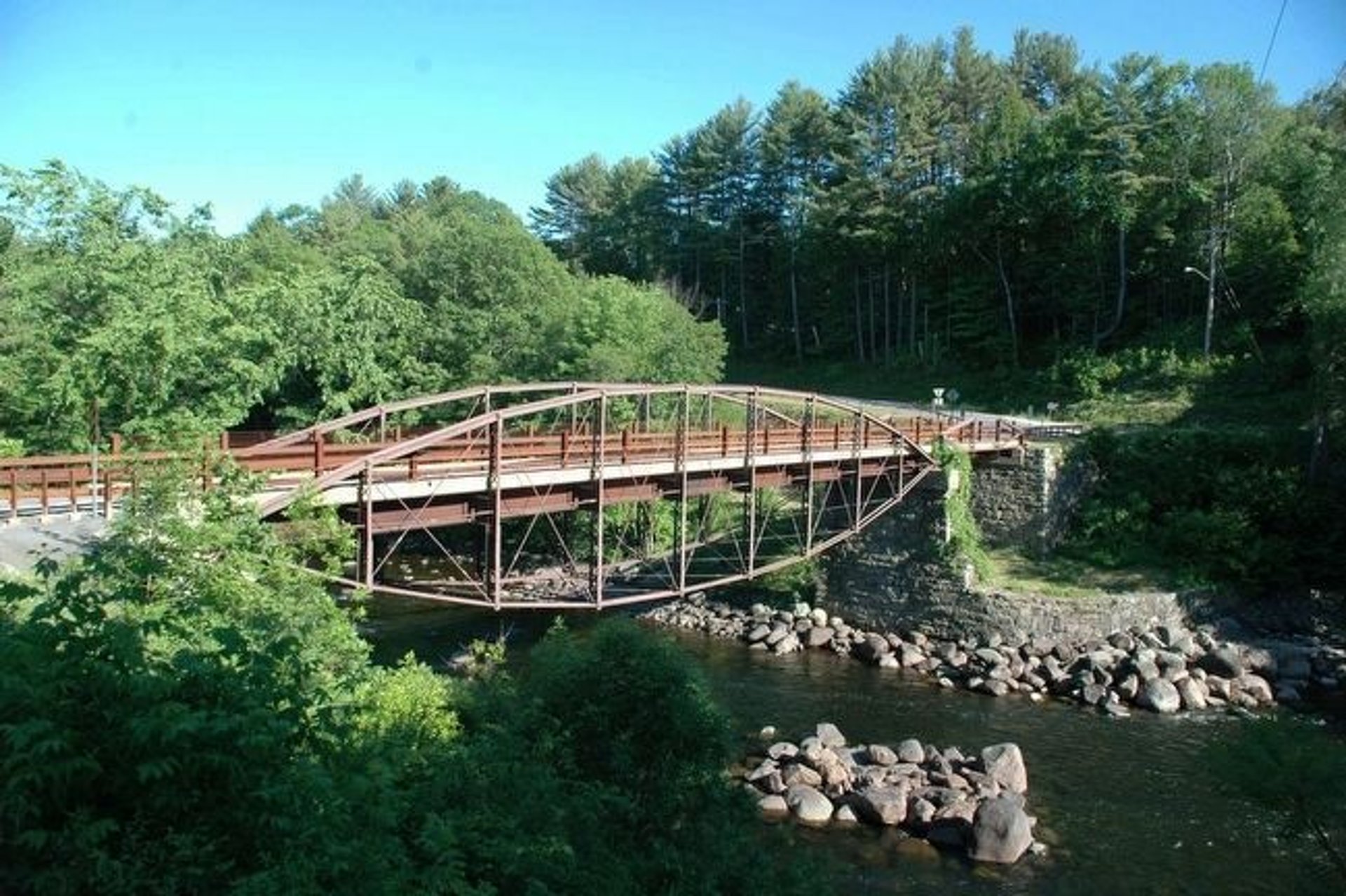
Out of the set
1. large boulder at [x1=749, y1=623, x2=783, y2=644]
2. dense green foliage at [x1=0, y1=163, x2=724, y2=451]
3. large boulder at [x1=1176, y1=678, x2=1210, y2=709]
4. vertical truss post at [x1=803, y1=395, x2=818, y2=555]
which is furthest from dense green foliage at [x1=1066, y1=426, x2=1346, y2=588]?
dense green foliage at [x1=0, y1=163, x2=724, y2=451]

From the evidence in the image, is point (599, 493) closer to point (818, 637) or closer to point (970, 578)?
point (818, 637)

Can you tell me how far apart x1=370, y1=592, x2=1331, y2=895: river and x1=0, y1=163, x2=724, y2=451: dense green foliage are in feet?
27.8

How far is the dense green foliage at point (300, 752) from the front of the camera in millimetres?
6121

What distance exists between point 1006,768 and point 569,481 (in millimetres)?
10058

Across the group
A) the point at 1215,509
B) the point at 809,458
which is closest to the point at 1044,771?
the point at 809,458

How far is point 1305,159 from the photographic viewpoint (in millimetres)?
41719

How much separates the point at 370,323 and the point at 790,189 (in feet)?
135

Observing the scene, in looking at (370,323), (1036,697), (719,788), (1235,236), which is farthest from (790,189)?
(719,788)

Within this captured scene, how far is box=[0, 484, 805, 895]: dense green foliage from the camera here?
612 centimetres

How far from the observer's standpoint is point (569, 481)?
811 inches

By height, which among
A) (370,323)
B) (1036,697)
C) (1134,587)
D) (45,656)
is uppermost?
(370,323)

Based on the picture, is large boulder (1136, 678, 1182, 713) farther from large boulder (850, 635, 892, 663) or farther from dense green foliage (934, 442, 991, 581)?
large boulder (850, 635, 892, 663)

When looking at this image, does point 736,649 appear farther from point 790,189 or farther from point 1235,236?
point 790,189

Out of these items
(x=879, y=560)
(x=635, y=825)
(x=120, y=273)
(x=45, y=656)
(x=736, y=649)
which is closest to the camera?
(x=45, y=656)
